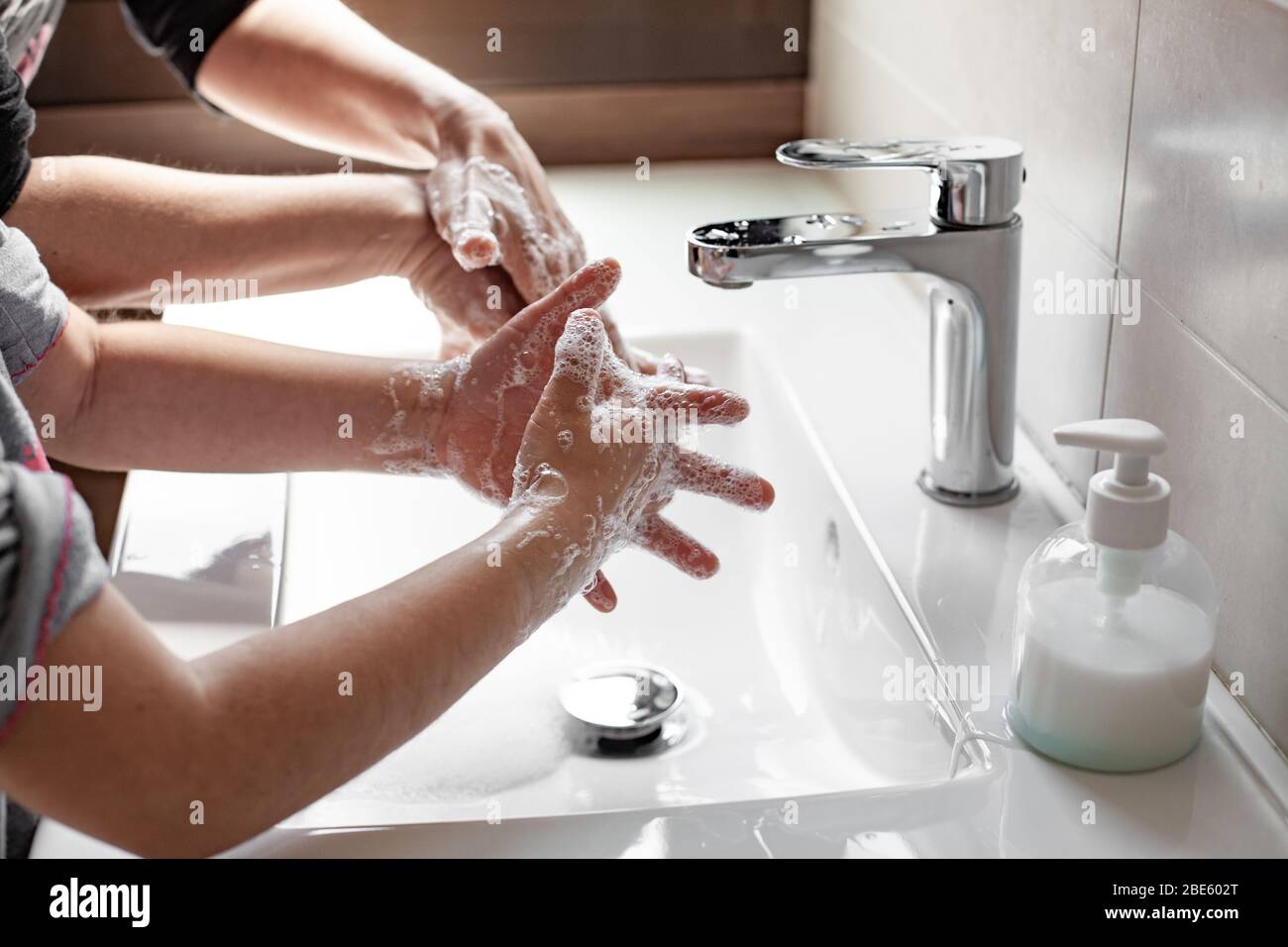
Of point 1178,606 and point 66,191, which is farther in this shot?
point 66,191

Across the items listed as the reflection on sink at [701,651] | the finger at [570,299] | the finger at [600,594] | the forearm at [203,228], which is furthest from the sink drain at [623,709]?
the forearm at [203,228]

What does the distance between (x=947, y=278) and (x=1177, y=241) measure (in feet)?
0.43

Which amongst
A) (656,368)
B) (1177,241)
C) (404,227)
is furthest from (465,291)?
(1177,241)

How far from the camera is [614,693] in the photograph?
860 mm

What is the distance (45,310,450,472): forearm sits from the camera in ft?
2.71

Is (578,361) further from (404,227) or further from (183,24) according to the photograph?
(183,24)

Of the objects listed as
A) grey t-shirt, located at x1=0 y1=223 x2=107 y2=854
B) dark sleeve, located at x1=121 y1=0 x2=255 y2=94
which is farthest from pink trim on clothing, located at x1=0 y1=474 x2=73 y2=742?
dark sleeve, located at x1=121 y1=0 x2=255 y2=94

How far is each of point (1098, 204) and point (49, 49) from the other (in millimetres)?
1129

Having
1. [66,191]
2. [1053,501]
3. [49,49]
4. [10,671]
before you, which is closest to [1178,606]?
[1053,501]

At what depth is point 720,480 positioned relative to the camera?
72cm

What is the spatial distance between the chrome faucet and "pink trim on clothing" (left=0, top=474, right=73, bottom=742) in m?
0.39

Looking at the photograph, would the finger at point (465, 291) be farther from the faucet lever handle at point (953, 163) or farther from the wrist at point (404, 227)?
the faucet lever handle at point (953, 163)

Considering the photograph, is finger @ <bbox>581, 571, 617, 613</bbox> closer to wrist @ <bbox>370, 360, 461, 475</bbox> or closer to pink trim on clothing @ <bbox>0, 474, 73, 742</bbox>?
wrist @ <bbox>370, 360, 461, 475</bbox>
